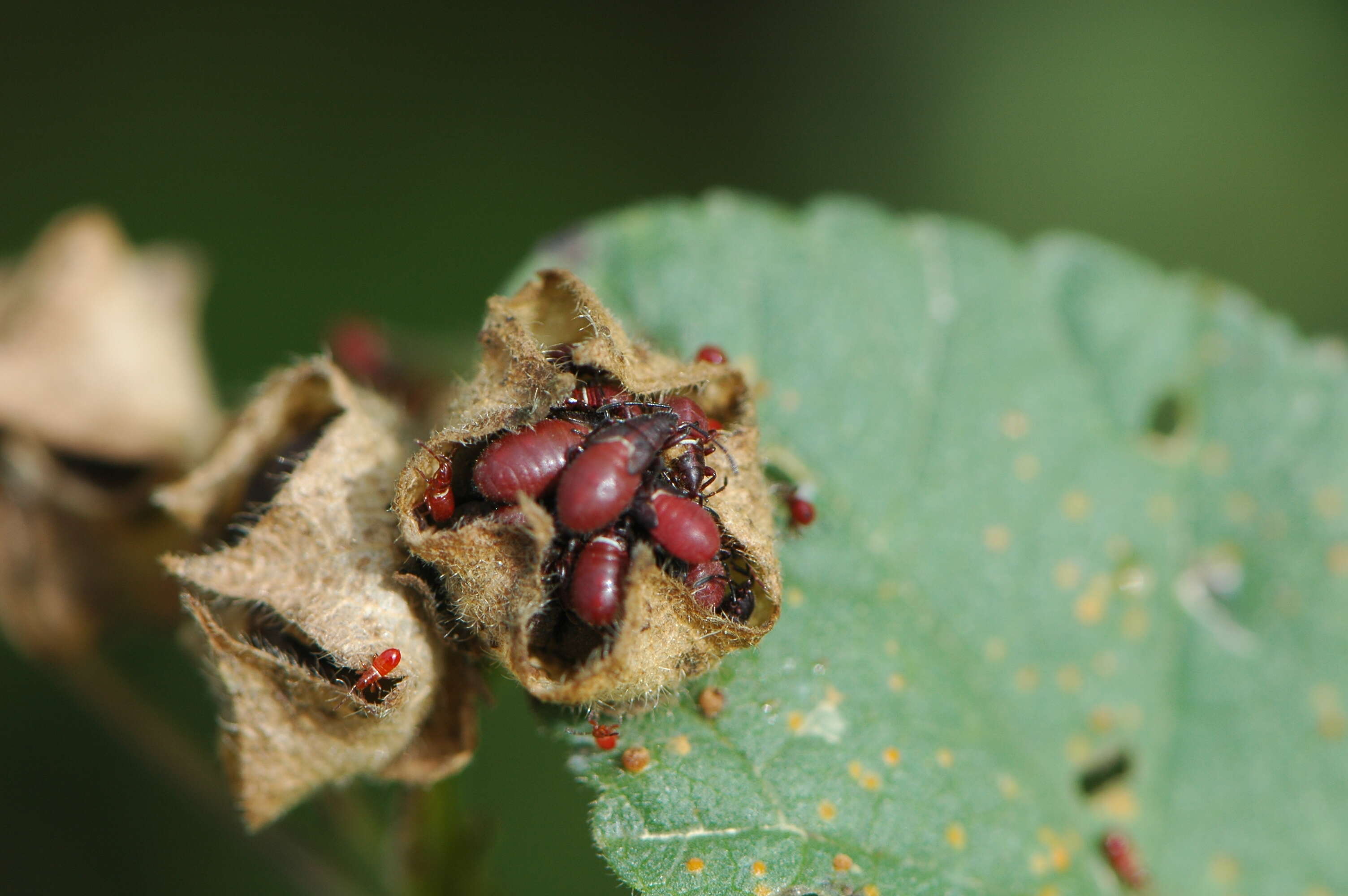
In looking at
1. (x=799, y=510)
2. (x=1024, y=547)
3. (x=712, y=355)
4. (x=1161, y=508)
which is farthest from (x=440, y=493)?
(x=1161, y=508)

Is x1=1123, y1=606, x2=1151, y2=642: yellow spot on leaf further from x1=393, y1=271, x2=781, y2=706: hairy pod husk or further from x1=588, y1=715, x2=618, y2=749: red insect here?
x1=588, y1=715, x2=618, y2=749: red insect

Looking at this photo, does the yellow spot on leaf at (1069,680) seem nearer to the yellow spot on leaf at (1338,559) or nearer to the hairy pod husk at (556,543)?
the yellow spot on leaf at (1338,559)

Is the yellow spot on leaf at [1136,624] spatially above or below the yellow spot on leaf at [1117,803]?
above

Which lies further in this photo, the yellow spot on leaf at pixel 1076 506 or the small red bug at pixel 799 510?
the yellow spot on leaf at pixel 1076 506

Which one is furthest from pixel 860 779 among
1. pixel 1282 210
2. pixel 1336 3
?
pixel 1336 3

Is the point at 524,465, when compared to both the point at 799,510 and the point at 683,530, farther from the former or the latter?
the point at 799,510

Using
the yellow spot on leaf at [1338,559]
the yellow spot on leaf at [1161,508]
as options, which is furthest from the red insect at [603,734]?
the yellow spot on leaf at [1338,559]

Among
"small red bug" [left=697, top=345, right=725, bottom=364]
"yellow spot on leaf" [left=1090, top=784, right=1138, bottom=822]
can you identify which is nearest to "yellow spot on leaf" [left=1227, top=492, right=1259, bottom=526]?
"yellow spot on leaf" [left=1090, top=784, right=1138, bottom=822]
